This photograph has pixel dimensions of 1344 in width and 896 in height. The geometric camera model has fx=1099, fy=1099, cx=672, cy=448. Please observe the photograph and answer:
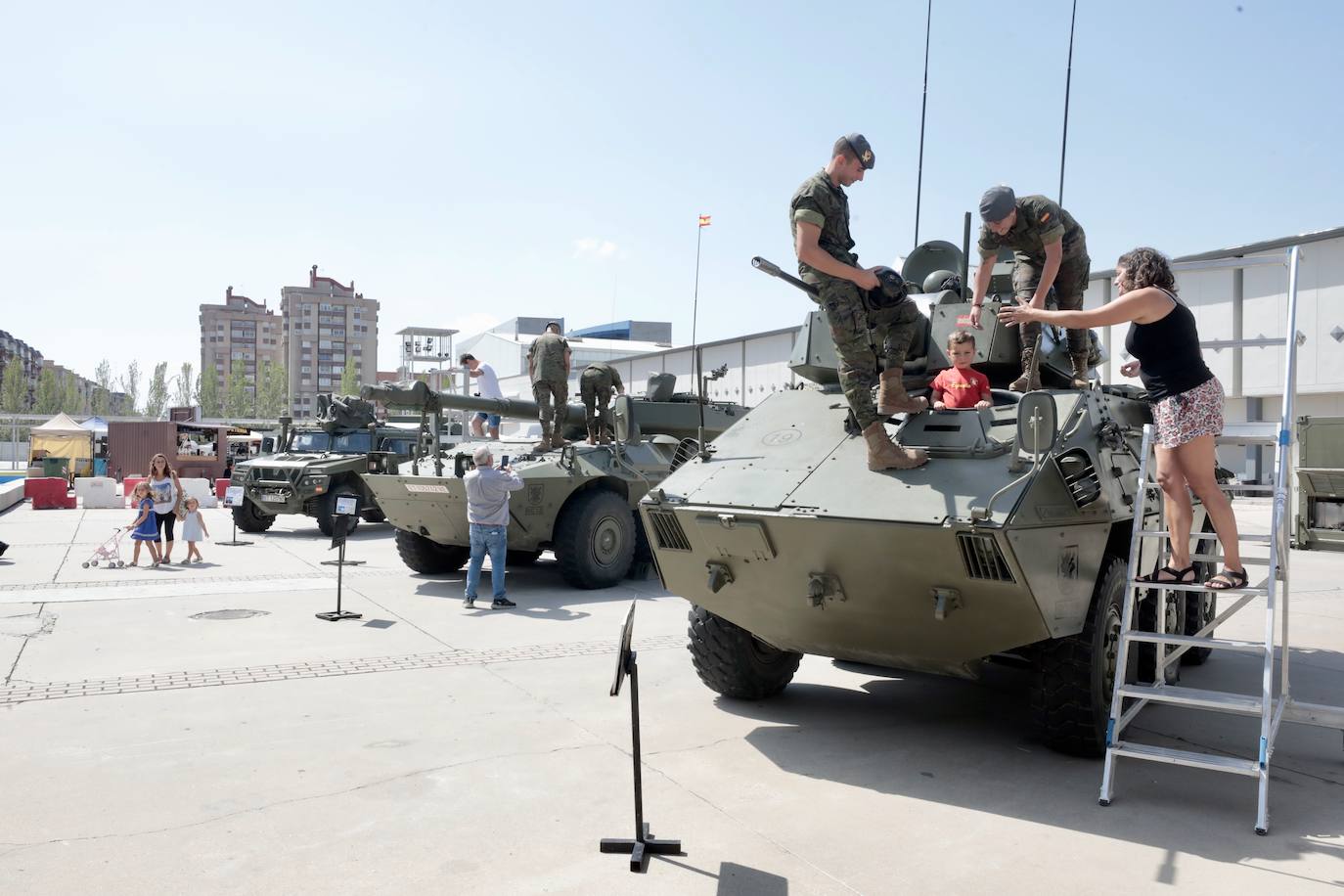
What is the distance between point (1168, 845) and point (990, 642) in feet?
3.67

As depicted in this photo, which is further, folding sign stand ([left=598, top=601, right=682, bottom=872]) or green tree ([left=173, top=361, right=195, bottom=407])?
green tree ([left=173, top=361, right=195, bottom=407])

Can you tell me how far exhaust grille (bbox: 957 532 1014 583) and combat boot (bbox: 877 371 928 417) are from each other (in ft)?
3.65

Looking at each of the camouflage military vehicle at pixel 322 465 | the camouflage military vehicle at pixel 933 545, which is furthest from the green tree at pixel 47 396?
the camouflage military vehicle at pixel 933 545

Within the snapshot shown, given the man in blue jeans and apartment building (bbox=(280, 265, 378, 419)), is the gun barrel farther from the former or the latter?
apartment building (bbox=(280, 265, 378, 419))

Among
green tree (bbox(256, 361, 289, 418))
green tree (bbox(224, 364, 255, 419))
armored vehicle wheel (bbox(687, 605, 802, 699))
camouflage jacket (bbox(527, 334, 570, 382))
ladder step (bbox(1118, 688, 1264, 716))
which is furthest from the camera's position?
green tree (bbox(224, 364, 255, 419))

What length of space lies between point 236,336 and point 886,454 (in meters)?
127

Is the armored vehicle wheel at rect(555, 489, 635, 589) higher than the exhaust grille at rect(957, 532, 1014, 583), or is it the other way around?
the exhaust grille at rect(957, 532, 1014, 583)

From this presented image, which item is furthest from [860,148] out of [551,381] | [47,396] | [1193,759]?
[47,396]

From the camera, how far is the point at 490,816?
169 inches

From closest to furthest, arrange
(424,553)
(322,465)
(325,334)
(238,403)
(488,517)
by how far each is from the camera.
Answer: (488,517), (424,553), (322,465), (238,403), (325,334)

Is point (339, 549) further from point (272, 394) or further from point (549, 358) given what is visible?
point (272, 394)

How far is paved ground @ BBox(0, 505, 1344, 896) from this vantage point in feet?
12.4

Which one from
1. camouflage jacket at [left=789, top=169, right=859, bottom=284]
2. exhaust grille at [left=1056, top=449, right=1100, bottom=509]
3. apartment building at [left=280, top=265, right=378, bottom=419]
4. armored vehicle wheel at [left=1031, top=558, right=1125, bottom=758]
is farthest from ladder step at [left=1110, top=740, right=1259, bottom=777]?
apartment building at [left=280, top=265, right=378, bottom=419]

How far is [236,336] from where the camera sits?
121m
